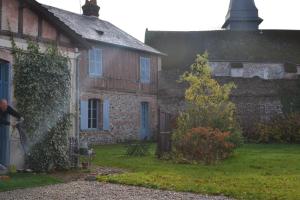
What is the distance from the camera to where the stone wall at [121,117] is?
68.6ft

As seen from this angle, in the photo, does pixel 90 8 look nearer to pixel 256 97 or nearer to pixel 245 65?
Result: pixel 256 97

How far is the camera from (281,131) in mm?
21156

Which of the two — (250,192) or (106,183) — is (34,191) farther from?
(250,192)

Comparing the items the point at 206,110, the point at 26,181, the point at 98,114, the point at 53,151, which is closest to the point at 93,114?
the point at 98,114

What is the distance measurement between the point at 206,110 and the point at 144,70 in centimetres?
889

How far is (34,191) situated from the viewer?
8.14m

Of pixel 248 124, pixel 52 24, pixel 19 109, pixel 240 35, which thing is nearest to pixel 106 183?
pixel 19 109

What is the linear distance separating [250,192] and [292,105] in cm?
1599

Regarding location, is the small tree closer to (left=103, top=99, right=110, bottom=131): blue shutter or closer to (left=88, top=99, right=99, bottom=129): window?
(left=103, top=99, right=110, bottom=131): blue shutter

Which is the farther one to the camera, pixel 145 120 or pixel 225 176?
pixel 145 120

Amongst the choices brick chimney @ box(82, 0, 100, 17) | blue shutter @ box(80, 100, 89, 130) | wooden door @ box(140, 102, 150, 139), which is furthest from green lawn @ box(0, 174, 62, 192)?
brick chimney @ box(82, 0, 100, 17)

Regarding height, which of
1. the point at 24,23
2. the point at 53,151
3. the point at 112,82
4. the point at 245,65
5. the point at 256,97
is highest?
the point at 245,65

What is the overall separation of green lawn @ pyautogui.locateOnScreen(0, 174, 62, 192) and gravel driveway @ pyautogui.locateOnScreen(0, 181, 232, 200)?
0.33m

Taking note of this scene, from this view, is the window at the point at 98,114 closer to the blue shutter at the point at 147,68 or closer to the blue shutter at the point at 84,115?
the blue shutter at the point at 84,115
